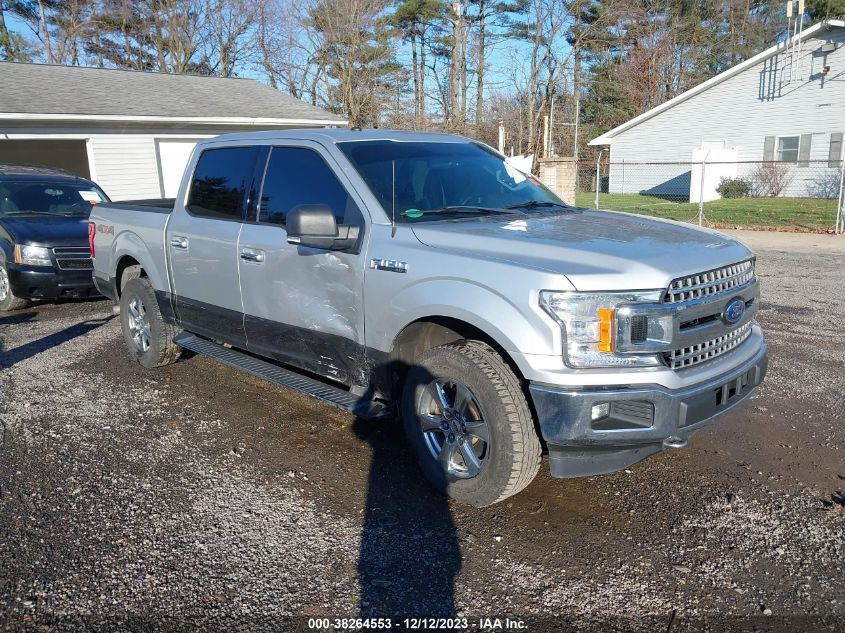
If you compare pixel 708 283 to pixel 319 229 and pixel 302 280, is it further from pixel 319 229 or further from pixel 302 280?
pixel 302 280

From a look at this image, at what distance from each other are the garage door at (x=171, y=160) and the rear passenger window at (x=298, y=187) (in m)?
14.1

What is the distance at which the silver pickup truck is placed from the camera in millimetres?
3158

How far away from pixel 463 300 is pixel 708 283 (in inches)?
47.0

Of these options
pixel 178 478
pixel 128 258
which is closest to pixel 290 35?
pixel 128 258

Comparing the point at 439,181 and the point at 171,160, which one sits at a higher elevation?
the point at 171,160

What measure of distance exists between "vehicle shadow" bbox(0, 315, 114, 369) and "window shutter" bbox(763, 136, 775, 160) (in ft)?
85.1

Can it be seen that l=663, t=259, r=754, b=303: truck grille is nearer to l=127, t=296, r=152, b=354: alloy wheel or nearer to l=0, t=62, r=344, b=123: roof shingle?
l=127, t=296, r=152, b=354: alloy wheel

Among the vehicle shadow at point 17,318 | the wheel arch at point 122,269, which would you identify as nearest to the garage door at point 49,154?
the vehicle shadow at point 17,318

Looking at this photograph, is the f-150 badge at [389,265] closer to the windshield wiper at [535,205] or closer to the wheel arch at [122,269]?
the windshield wiper at [535,205]

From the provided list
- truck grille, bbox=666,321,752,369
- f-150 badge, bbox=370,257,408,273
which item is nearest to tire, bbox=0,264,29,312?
f-150 badge, bbox=370,257,408,273

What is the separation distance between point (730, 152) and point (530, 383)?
90.7 feet

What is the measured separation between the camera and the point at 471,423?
11.8ft

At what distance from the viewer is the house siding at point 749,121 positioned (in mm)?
25000


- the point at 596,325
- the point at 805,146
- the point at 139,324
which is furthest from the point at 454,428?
the point at 805,146
